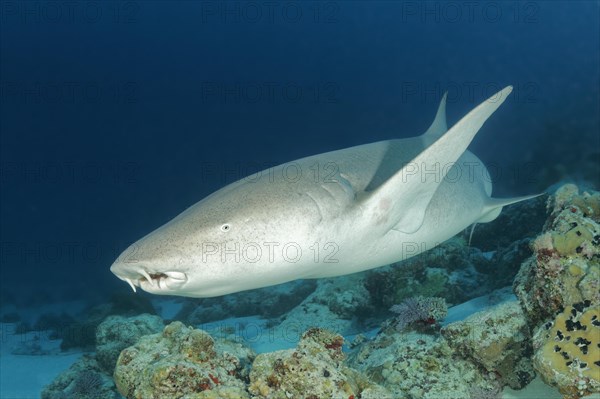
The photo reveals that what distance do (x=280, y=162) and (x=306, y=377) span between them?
6747 centimetres

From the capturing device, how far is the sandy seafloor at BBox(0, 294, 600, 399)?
3251 mm

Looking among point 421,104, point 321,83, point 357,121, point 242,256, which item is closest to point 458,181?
point 242,256

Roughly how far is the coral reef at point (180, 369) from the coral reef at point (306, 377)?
0.17m

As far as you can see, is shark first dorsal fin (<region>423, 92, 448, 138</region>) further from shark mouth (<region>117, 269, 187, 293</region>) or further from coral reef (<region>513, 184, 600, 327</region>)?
shark mouth (<region>117, 269, 187, 293</region>)

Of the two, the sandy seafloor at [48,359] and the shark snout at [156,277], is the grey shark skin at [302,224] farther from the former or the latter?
the sandy seafloor at [48,359]

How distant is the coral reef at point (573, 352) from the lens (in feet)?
8.27

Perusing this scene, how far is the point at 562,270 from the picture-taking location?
3.03 meters

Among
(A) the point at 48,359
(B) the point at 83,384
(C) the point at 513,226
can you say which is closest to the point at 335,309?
(B) the point at 83,384

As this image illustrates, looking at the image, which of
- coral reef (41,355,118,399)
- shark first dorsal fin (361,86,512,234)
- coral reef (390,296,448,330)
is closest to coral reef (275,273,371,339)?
coral reef (41,355,118,399)

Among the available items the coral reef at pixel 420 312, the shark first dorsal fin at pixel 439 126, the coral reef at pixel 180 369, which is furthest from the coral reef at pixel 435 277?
the coral reef at pixel 180 369

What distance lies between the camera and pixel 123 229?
6259 cm

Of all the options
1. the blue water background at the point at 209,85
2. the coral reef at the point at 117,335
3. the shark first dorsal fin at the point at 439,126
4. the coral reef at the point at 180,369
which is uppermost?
the blue water background at the point at 209,85

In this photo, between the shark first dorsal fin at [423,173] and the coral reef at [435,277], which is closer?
the shark first dorsal fin at [423,173]

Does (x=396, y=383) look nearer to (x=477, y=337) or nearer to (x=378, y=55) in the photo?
(x=477, y=337)
